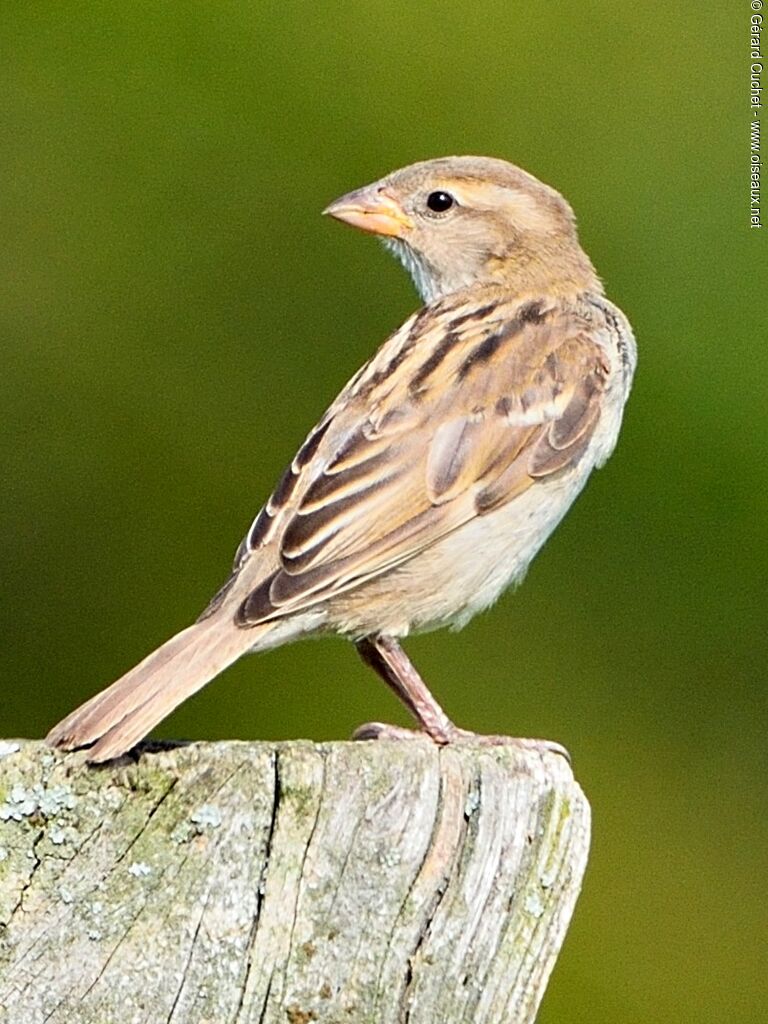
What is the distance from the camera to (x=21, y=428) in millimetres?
9930

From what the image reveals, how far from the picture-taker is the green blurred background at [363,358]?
9078 mm

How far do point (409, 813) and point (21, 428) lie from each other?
650 cm

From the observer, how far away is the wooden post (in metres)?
3.52

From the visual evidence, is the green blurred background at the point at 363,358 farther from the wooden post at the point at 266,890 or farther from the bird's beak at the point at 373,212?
the wooden post at the point at 266,890

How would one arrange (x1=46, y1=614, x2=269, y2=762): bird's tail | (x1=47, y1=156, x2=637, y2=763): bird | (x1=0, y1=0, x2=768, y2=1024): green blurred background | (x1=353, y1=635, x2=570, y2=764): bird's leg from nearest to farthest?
(x1=46, y1=614, x2=269, y2=762): bird's tail, (x1=47, y1=156, x2=637, y2=763): bird, (x1=353, y1=635, x2=570, y2=764): bird's leg, (x1=0, y1=0, x2=768, y2=1024): green blurred background

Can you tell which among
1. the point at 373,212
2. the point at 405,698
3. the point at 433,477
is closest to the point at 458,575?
the point at 433,477

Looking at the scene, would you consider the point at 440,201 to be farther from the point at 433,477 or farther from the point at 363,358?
the point at 363,358

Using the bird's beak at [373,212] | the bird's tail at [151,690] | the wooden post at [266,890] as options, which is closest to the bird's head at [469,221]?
the bird's beak at [373,212]

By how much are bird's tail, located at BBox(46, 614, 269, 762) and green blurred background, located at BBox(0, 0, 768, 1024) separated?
384 cm

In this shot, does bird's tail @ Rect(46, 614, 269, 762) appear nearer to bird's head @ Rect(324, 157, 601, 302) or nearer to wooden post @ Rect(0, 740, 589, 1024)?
wooden post @ Rect(0, 740, 589, 1024)

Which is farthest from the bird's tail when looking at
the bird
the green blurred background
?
the green blurred background

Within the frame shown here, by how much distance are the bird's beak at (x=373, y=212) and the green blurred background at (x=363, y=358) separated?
2.29m

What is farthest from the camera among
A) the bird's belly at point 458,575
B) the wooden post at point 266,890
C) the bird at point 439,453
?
the bird's belly at point 458,575

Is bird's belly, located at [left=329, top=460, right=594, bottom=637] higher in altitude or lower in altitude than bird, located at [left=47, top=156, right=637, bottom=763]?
lower
